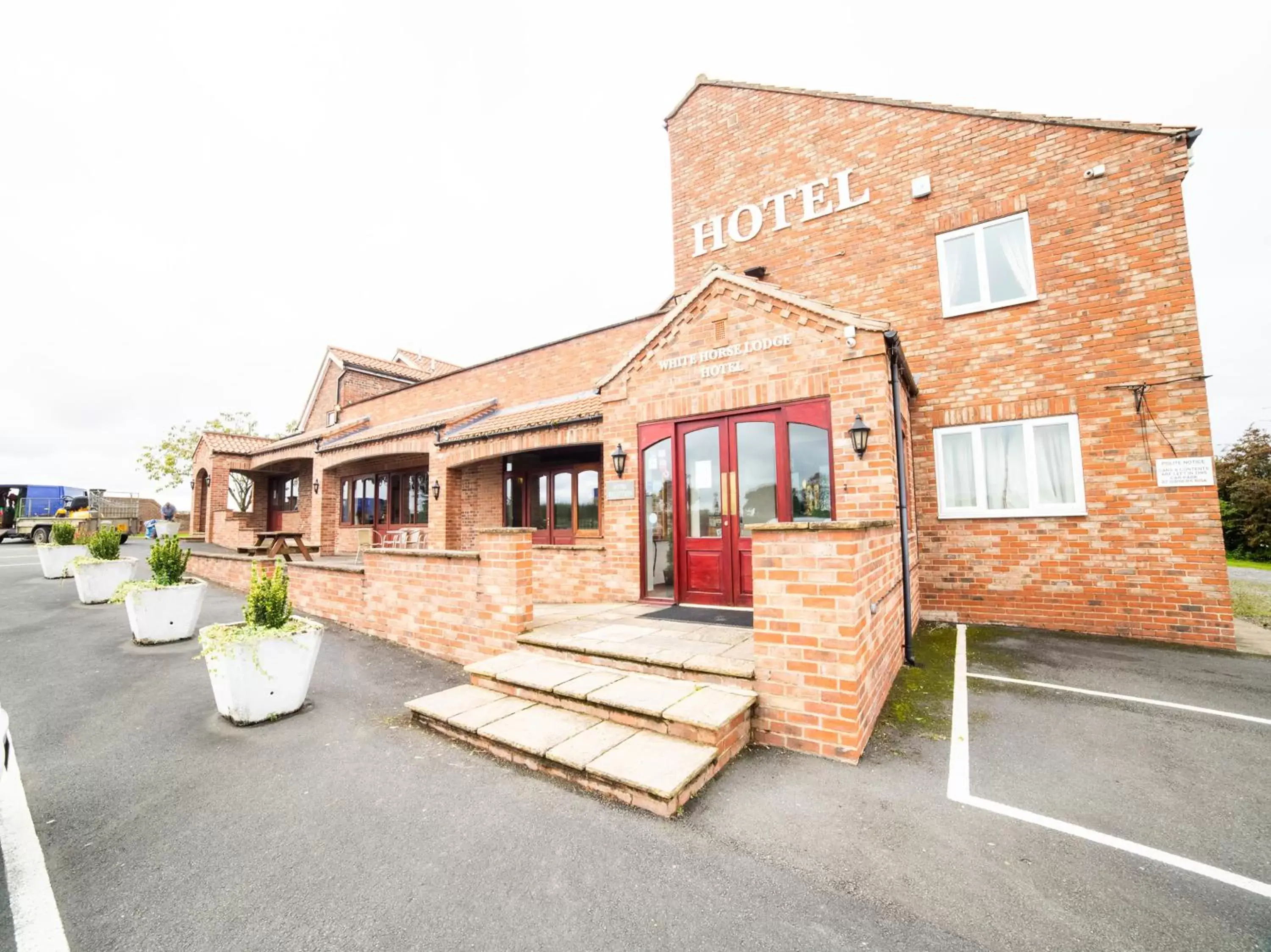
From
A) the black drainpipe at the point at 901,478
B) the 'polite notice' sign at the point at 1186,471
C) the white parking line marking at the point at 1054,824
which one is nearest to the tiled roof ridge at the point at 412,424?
→ the black drainpipe at the point at 901,478

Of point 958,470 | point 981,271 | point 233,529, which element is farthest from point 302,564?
point 233,529

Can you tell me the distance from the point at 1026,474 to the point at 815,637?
18.7ft

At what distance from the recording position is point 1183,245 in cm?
637

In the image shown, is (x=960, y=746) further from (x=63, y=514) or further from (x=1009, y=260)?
(x=63, y=514)

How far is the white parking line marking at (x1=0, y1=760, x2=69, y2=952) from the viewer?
6.50 ft

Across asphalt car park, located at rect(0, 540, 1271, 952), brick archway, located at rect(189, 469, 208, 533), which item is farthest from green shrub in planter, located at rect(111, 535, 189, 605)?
brick archway, located at rect(189, 469, 208, 533)

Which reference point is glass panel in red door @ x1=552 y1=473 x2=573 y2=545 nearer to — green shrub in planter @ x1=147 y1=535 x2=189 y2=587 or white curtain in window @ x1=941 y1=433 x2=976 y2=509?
green shrub in planter @ x1=147 y1=535 x2=189 y2=587

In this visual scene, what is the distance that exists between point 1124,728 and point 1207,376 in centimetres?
485

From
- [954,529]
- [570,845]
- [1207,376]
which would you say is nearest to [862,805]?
[570,845]

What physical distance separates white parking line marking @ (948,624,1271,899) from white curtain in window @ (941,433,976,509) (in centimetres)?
376

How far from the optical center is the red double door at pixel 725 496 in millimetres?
6543

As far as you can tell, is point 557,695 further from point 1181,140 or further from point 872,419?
point 1181,140

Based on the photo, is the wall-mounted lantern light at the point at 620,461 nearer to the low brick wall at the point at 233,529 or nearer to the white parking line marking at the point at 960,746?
the white parking line marking at the point at 960,746

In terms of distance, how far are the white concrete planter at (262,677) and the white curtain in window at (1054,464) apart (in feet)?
28.8
